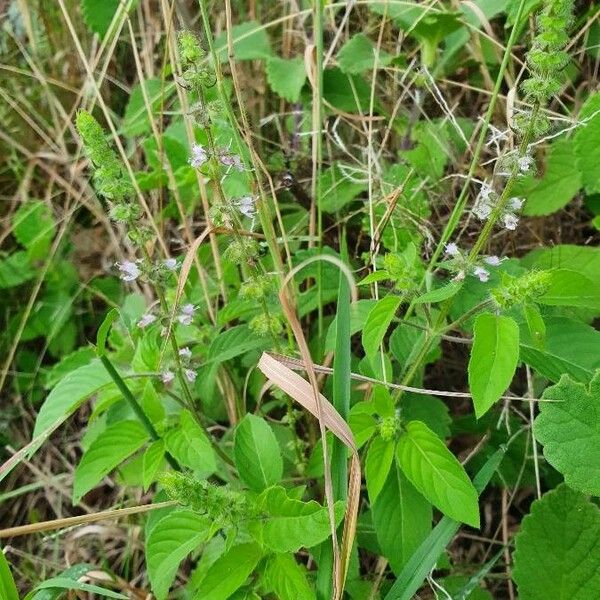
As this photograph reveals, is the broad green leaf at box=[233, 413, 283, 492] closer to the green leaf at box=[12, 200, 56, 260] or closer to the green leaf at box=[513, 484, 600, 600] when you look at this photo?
the green leaf at box=[513, 484, 600, 600]

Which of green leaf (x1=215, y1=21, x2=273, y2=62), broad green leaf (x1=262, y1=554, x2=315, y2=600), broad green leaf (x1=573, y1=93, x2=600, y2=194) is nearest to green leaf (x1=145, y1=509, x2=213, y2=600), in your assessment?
broad green leaf (x1=262, y1=554, x2=315, y2=600)

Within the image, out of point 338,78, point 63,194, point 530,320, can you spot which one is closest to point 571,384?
point 530,320

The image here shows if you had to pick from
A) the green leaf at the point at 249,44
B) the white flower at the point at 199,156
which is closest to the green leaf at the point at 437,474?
the white flower at the point at 199,156

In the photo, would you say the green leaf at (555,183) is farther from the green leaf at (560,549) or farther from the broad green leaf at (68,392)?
the broad green leaf at (68,392)

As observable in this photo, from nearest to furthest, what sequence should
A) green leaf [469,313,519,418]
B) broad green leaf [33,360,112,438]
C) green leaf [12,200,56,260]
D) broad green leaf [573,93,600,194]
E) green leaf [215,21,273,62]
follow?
green leaf [469,313,519,418] → broad green leaf [33,360,112,438] → broad green leaf [573,93,600,194] → green leaf [215,21,273,62] → green leaf [12,200,56,260]

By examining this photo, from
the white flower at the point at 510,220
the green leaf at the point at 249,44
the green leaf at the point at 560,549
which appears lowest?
the green leaf at the point at 560,549

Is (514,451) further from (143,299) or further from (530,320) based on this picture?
(143,299)
